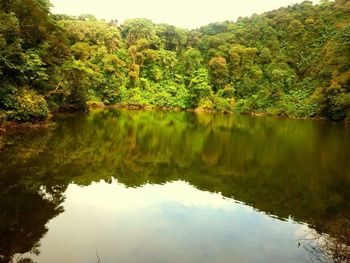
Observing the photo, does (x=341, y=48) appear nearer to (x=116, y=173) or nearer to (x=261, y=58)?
(x=261, y=58)

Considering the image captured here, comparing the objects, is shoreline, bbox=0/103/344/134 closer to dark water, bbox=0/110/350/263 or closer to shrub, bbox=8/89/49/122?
shrub, bbox=8/89/49/122

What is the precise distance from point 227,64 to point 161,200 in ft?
199

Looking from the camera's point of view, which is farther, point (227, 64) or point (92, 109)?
point (227, 64)

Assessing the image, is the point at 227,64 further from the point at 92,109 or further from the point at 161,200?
the point at 161,200

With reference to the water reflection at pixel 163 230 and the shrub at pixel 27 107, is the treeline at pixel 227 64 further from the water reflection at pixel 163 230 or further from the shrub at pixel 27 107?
the water reflection at pixel 163 230

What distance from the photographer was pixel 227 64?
69312 millimetres

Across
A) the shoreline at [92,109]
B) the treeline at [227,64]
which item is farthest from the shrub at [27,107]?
the treeline at [227,64]

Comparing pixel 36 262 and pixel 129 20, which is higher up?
pixel 129 20

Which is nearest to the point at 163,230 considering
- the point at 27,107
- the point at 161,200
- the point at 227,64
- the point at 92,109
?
the point at 161,200

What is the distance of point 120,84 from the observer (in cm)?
5853

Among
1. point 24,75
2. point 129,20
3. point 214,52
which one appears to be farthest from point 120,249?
point 129,20

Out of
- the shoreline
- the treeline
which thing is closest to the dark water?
the shoreline

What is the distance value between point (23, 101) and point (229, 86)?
154 ft

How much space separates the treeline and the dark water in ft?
72.6
